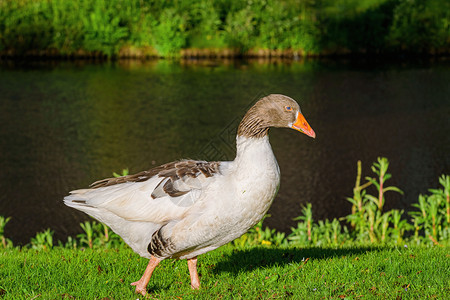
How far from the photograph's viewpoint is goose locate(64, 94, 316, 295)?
554 cm

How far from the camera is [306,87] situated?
2686 cm

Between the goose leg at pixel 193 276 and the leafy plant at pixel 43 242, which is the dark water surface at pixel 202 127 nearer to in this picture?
the leafy plant at pixel 43 242

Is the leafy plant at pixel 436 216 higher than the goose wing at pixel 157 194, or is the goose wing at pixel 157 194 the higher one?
the goose wing at pixel 157 194

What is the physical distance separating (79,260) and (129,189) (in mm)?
1611

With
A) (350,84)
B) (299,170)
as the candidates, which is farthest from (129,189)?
(350,84)

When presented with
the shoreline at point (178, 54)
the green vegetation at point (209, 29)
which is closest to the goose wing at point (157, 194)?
the green vegetation at point (209, 29)

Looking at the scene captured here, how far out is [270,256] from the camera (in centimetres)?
737

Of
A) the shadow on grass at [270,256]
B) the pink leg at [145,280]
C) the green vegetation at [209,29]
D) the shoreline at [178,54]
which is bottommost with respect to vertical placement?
the shadow on grass at [270,256]

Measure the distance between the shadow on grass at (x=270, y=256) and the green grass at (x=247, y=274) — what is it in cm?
1

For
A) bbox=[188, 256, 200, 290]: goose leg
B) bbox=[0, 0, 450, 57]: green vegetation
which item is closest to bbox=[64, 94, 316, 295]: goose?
bbox=[188, 256, 200, 290]: goose leg

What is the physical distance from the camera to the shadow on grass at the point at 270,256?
6933 mm

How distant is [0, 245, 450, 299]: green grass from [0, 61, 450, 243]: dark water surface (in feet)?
18.8

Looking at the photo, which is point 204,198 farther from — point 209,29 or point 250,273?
point 209,29

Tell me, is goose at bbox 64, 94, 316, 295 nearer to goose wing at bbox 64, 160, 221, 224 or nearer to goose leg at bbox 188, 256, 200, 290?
goose wing at bbox 64, 160, 221, 224
